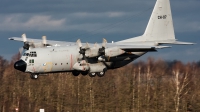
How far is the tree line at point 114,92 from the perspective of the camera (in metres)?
65.4

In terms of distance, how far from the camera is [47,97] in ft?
242

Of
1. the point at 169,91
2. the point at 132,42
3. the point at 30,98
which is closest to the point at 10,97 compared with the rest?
the point at 30,98

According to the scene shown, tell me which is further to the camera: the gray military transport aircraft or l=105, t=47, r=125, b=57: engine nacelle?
l=105, t=47, r=125, b=57: engine nacelle

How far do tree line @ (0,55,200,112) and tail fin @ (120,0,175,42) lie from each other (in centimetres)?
1160

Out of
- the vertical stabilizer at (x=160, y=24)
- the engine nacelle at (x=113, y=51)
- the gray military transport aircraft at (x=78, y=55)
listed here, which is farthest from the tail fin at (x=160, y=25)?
Result: the engine nacelle at (x=113, y=51)

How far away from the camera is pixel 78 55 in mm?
47531

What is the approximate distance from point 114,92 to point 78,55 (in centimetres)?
2549

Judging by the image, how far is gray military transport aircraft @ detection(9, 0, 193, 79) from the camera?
46.2 meters

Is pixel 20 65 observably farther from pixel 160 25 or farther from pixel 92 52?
pixel 160 25

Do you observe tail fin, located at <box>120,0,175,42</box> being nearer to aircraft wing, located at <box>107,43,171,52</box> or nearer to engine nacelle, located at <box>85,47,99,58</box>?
aircraft wing, located at <box>107,43,171,52</box>

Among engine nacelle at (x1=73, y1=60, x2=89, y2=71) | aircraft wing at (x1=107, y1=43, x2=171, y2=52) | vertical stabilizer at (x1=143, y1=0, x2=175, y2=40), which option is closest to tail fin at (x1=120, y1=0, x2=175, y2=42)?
vertical stabilizer at (x1=143, y1=0, x2=175, y2=40)

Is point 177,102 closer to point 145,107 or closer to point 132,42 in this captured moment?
point 145,107

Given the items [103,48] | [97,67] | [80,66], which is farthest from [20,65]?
[103,48]

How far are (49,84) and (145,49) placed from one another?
104 ft
